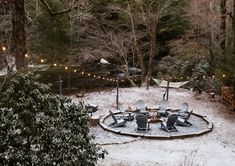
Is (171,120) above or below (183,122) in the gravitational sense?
above

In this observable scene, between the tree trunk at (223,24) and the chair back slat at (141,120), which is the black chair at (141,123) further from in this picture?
the tree trunk at (223,24)

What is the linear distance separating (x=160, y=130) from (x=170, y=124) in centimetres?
49

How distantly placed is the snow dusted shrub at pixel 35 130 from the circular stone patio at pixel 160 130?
6.49m

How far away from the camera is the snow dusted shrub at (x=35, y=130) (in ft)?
19.5

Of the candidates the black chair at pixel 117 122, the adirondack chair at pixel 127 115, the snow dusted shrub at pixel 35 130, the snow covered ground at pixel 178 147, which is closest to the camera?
the snow dusted shrub at pixel 35 130

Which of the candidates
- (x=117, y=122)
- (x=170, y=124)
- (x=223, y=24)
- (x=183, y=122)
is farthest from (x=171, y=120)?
(x=223, y=24)

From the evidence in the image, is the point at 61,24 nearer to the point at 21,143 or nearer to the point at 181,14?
the point at 181,14

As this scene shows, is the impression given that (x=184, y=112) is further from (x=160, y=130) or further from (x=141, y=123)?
(x=141, y=123)

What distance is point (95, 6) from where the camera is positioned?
25.2m

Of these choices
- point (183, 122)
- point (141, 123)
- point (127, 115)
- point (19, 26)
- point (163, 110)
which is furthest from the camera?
point (163, 110)

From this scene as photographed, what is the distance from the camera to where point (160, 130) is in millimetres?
13469

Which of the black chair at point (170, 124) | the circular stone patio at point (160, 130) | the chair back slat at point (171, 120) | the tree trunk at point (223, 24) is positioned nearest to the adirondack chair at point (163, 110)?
the circular stone patio at point (160, 130)

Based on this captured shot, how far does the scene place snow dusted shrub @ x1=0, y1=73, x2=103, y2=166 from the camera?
5.93m

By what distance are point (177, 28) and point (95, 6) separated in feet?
20.3
